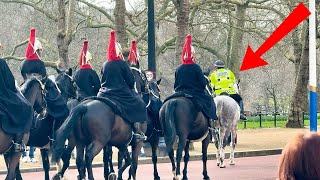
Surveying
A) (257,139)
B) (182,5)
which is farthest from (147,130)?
(257,139)

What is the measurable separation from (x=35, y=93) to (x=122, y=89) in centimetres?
160

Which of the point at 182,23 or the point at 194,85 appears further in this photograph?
the point at 182,23

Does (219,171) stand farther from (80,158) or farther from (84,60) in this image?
(80,158)

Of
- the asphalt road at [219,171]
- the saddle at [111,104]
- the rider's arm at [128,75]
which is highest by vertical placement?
the rider's arm at [128,75]

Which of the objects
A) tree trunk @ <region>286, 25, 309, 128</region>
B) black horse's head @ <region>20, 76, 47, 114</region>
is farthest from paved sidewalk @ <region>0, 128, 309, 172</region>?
black horse's head @ <region>20, 76, 47, 114</region>

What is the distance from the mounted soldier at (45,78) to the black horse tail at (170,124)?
1.78 meters

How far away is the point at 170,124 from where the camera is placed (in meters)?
15.9

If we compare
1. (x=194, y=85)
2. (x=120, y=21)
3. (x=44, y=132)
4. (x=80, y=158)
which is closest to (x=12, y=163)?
(x=80, y=158)

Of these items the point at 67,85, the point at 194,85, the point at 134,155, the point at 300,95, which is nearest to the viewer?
the point at 134,155

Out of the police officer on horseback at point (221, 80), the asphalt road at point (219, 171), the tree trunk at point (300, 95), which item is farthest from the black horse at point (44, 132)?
the tree trunk at point (300, 95)

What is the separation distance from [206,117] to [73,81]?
2584mm

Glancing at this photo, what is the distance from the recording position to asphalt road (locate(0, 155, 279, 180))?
1758cm

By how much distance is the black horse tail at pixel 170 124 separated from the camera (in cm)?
1586

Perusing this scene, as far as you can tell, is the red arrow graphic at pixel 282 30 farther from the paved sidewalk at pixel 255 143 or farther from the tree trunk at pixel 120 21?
the tree trunk at pixel 120 21
